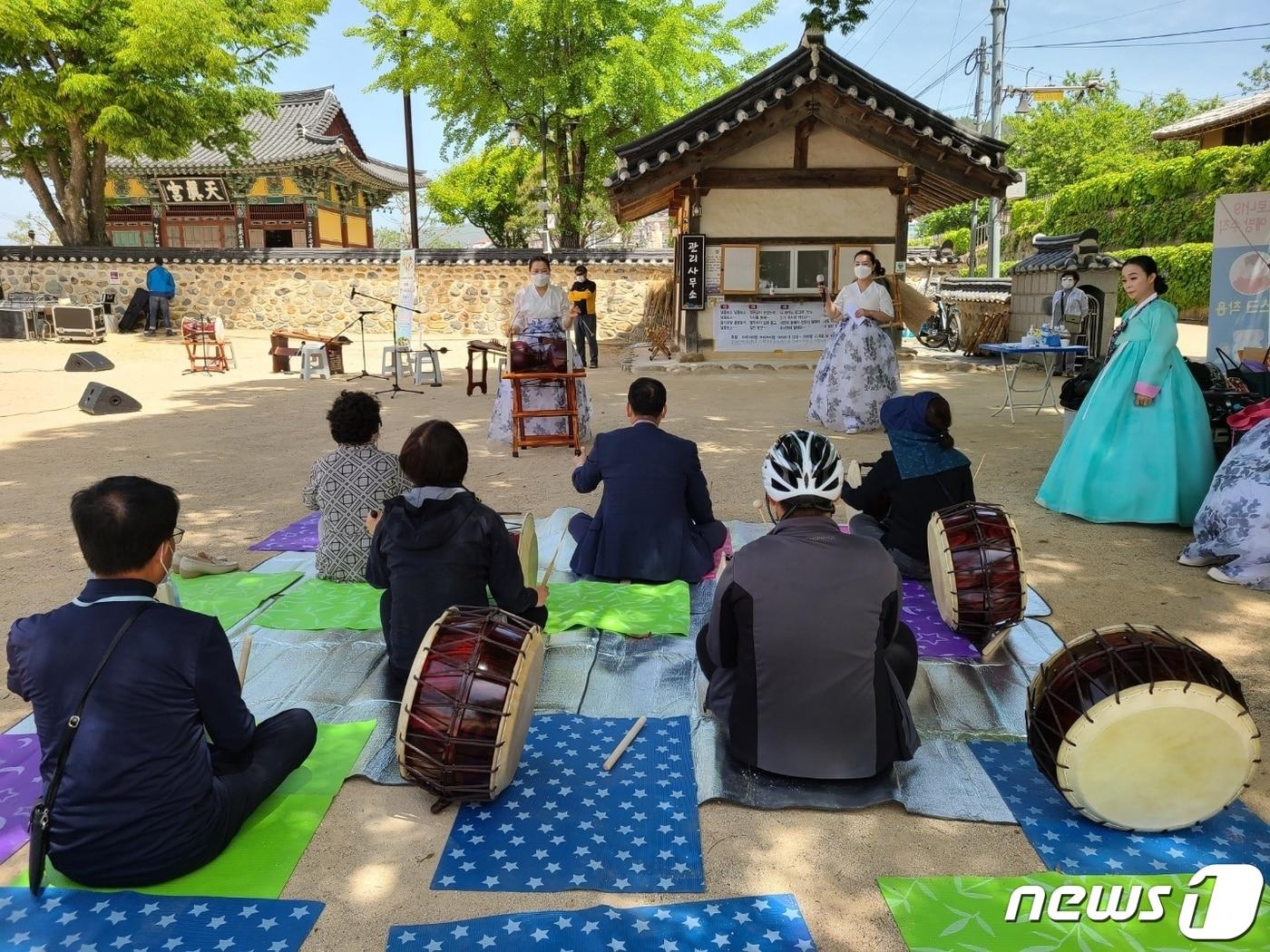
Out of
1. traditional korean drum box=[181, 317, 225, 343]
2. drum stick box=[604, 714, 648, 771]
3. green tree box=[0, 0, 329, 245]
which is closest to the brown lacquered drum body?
drum stick box=[604, 714, 648, 771]

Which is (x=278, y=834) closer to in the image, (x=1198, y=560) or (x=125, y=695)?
(x=125, y=695)

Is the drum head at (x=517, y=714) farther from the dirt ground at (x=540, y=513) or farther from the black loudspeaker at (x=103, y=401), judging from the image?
the black loudspeaker at (x=103, y=401)

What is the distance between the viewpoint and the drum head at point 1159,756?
2326 millimetres

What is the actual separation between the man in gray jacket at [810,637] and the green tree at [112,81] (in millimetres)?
18711

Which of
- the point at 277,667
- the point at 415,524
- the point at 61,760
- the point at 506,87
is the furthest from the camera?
the point at 506,87

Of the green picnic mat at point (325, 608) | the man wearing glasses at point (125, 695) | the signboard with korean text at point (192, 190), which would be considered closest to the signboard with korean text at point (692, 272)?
the green picnic mat at point (325, 608)

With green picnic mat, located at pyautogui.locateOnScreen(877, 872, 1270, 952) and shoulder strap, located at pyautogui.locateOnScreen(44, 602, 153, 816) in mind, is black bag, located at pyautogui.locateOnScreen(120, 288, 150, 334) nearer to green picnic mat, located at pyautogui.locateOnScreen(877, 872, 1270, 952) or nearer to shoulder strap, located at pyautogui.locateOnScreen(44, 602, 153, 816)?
shoulder strap, located at pyautogui.locateOnScreen(44, 602, 153, 816)

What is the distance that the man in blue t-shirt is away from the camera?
1861 centimetres

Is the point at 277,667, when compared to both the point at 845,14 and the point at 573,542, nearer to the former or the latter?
the point at 573,542

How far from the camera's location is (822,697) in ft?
8.40

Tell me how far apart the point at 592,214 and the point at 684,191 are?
480 inches

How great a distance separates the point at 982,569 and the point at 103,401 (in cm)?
942

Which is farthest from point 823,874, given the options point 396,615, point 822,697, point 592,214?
point 592,214

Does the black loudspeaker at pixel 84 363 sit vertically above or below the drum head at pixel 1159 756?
above
